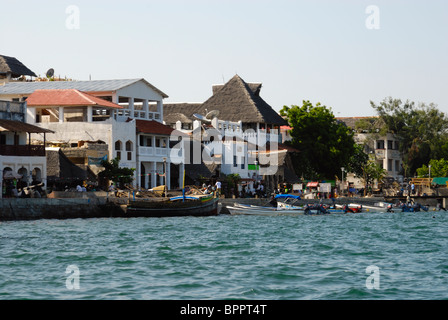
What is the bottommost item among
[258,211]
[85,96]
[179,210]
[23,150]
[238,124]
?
[258,211]

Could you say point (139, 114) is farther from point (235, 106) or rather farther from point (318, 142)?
point (318, 142)

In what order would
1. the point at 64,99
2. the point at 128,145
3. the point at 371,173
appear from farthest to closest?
the point at 371,173 < the point at 128,145 < the point at 64,99

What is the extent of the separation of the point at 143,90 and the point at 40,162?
16739mm

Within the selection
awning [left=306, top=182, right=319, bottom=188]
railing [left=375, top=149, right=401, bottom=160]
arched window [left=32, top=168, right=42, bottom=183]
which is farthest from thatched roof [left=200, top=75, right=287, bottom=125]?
arched window [left=32, top=168, right=42, bottom=183]

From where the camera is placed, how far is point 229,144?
70.9 meters

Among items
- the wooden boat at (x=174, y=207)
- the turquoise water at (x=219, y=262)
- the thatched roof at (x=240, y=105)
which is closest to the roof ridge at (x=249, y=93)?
the thatched roof at (x=240, y=105)

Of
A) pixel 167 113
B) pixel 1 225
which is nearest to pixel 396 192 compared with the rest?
pixel 167 113

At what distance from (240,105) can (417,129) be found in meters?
23.6

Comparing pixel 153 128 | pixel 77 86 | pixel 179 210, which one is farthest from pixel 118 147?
pixel 179 210

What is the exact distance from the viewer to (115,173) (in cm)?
5694

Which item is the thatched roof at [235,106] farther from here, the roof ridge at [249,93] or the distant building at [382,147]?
the distant building at [382,147]

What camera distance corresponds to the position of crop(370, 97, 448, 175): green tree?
92312 millimetres

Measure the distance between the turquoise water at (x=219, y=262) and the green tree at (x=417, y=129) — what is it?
53.2 m
